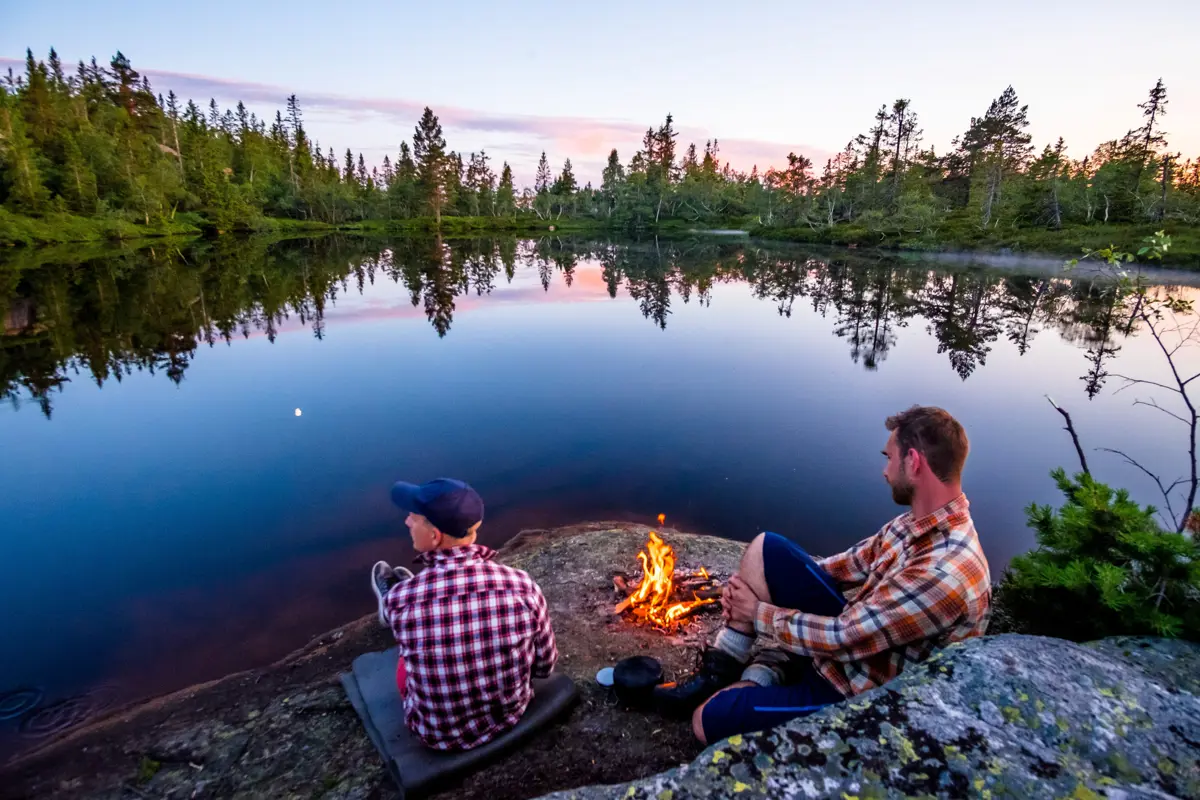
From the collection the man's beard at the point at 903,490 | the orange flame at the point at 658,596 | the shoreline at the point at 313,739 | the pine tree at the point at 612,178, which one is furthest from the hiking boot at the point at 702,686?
the pine tree at the point at 612,178

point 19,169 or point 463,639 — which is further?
point 19,169

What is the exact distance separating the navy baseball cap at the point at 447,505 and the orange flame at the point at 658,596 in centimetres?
287

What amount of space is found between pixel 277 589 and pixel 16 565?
3.14 m

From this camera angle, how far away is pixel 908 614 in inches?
104

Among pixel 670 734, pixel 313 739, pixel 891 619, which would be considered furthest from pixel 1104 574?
pixel 313 739

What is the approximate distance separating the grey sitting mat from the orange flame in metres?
1.58

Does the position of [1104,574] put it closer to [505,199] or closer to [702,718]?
[702,718]

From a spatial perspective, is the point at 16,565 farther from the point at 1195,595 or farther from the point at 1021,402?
the point at 1021,402

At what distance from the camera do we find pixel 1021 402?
13297 mm

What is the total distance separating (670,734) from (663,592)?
1.87 metres

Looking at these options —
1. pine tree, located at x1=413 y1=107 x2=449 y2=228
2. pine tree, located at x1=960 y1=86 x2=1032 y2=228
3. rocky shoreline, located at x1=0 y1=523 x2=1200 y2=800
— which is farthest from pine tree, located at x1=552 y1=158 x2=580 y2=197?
rocky shoreline, located at x1=0 y1=523 x2=1200 y2=800

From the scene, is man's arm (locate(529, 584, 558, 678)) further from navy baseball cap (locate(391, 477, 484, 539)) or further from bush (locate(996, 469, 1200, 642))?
bush (locate(996, 469, 1200, 642))

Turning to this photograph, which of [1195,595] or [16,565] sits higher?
[1195,595]

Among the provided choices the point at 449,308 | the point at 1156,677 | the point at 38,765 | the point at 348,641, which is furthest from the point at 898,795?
the point at 449,308
